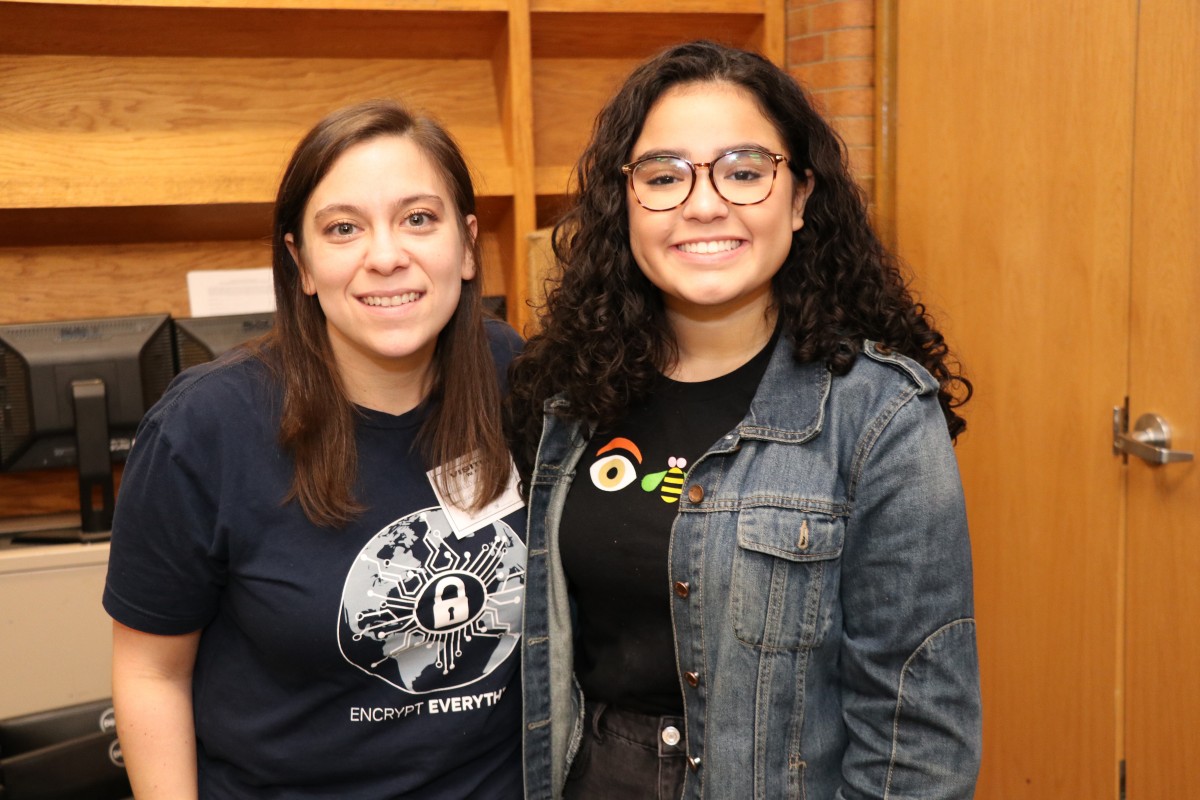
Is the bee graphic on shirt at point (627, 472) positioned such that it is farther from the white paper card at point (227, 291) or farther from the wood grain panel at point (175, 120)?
the white paper card at point (227, 291)

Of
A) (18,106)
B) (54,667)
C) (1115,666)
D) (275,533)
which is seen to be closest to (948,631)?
(275,533)

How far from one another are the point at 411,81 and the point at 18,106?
108 cm

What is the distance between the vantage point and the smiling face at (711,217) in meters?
1.29

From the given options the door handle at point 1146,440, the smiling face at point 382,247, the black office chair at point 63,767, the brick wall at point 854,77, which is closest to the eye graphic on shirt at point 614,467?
the smiling face at point 382,247

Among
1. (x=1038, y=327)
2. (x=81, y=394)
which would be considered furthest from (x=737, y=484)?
(x=81, y=394)

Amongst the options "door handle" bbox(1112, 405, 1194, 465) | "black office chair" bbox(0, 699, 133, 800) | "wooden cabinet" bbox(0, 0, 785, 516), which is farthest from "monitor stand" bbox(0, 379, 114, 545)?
"door handle" bbox(1112, 405, 1194, 465)

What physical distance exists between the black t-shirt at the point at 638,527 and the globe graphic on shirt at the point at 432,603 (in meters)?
0.10

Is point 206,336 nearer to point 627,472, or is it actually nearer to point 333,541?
point 333,541

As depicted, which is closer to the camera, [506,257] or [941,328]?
[941,328]

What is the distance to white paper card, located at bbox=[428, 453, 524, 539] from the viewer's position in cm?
140

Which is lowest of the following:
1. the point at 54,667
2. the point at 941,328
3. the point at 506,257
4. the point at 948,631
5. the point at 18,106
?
the point at 54,667

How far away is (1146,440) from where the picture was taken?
205cm

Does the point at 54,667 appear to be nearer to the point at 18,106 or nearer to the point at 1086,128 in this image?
the point at 18,106

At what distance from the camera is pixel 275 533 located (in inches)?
51.9
